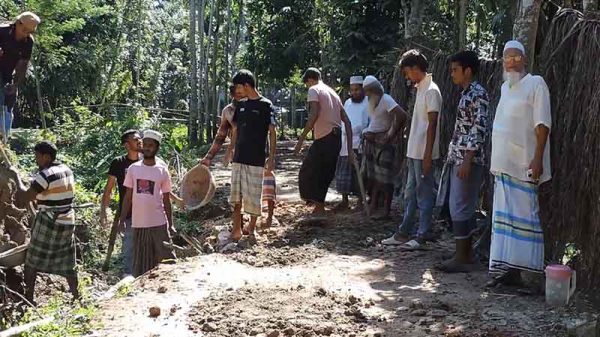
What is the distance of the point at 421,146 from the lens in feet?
20.2

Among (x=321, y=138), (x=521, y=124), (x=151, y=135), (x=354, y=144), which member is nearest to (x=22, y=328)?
(x=151, y=135)

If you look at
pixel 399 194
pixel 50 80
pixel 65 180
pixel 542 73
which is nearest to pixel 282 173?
pixel 399 194

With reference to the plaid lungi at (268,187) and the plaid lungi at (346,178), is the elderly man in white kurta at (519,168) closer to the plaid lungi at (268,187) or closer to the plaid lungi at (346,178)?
the plaid lungi at (268,187)

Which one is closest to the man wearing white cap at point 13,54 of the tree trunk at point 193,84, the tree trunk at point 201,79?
the tree trunk at point 193,84

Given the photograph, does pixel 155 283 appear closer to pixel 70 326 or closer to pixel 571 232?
pixel 70 326

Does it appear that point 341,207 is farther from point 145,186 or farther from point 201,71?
point 201,71

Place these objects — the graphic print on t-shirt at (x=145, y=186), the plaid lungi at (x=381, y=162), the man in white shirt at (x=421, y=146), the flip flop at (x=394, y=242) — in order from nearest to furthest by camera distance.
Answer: the man in white shirt at (x=421, y=146) < the graphic print on t-shirt at (x=145, y=186) < the flip flop at (x=394, y=242) < the plaid lungi at (x=381, y=162)

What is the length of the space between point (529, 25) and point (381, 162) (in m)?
2.78

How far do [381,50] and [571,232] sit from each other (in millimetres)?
10599

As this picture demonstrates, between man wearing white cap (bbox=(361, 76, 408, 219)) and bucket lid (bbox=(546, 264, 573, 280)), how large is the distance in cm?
328

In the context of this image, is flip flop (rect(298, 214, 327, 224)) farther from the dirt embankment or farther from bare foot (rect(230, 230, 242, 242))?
the dirt embankment

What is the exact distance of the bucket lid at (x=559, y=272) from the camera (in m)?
4.35

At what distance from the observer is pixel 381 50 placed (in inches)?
590

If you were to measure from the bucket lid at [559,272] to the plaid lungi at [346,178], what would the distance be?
401 centimetres
